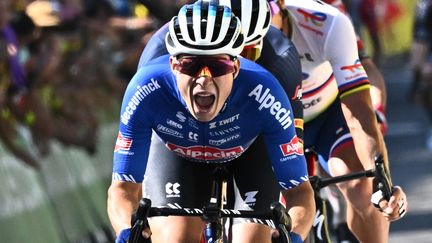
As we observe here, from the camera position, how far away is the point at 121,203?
6785 millimetres

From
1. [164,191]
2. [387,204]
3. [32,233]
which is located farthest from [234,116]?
[32,233]

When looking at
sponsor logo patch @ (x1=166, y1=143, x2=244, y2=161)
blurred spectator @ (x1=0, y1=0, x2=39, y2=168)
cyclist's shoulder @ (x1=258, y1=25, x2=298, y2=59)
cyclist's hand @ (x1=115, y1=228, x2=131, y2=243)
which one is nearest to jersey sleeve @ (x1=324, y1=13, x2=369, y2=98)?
cyclist's shoulder @ (x1=258, y1=25, x2=298, y2=59)

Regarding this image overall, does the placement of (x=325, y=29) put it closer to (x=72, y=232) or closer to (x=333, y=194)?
(x=333, y=194)

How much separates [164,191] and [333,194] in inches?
87.6

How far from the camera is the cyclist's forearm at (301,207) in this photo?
22.2 ft

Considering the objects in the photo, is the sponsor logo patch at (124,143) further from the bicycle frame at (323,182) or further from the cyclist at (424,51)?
the cyclist at (424,51)

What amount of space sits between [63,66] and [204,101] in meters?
5.87

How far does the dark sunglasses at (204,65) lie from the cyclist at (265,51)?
26.1 inches

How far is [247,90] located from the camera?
6.76 metres

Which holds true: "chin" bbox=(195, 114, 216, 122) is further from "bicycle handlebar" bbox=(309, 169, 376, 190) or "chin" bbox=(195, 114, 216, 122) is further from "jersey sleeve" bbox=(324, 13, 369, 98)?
"jersey sleeve" bbox=(324, 13, 369, 98)

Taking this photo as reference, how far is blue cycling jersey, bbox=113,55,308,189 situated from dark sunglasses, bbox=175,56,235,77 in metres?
0.23

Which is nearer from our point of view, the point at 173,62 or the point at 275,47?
the point at 173,62

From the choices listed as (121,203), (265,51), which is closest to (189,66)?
(121,203)

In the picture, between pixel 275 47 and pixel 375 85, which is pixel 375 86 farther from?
pixel 275 47
